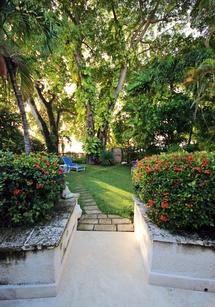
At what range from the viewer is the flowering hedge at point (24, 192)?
6.16 feet

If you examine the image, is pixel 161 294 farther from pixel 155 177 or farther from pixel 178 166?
pixel 178 166

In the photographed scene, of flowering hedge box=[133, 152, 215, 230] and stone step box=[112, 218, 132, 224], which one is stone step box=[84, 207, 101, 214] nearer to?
stone step box=[112, 218, 132, 224]

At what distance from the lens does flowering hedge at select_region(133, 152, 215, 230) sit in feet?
5.94

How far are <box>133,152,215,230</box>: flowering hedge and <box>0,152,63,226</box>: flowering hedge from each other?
1395 millimetres

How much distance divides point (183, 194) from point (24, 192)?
1892 mm

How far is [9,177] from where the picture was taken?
6.27 feet

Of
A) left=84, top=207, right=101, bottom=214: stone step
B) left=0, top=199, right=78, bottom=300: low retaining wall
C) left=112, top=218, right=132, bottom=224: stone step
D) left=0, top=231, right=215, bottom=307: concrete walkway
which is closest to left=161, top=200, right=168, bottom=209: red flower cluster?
left=0, top=231, right=215, bottom=307: concrete walkway

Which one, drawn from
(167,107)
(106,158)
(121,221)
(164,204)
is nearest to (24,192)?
(164,204)

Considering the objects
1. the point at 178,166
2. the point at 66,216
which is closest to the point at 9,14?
the point at 66,216

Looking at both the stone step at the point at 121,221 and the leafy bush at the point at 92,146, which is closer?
the stone step at the point at 121,221

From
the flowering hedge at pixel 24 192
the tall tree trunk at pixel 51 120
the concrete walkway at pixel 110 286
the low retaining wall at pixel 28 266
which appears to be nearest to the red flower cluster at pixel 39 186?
the flowering hedge at pixel 24 192

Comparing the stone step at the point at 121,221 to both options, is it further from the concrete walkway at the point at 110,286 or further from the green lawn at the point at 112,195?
the concrete walkway at the point at 110,286

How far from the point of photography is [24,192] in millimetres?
1925

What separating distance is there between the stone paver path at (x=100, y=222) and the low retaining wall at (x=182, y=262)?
1.18 m
